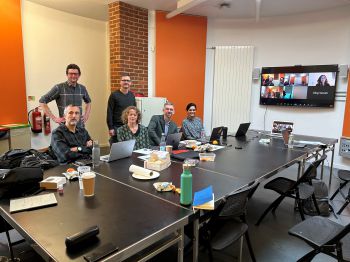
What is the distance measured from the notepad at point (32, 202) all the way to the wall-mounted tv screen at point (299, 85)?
4984 millimetres

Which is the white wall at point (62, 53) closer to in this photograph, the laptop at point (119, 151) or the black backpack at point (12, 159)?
the black backpack at point (12, 159)

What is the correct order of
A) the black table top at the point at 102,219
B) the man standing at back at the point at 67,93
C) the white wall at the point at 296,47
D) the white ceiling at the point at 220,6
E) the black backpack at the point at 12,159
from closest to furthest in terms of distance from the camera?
the black table top at the point at 102,219, the black backpack at the point at 12,159, the man standing at back at the point at 67,93, the white ceiling at the point at 220,6, the white wall at the point at 296,47

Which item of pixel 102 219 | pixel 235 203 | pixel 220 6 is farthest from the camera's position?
pixel 220 6

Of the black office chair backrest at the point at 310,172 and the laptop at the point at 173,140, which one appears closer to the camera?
the black office chair backrest at the point at 310,172

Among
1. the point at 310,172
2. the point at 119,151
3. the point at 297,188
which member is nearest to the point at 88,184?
the point at 119,151

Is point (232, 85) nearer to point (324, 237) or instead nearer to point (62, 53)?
point (62, 53)

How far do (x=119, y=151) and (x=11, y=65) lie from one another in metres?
3.15

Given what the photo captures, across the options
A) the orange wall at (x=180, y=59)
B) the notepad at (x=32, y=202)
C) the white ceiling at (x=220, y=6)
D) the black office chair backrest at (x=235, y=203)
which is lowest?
the black office chair backrest at (x=235, y=203)

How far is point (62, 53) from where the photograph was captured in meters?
5.35

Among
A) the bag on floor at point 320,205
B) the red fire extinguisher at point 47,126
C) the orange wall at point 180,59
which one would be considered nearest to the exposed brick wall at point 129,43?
the orange wall at point 180,59

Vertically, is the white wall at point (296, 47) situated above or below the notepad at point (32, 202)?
above

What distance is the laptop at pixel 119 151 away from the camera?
2385mm

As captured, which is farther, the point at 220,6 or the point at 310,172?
the point at 220,6

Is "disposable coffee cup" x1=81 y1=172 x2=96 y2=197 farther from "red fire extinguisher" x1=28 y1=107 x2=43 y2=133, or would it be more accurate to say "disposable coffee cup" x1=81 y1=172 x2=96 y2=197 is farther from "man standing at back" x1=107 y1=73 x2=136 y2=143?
"red fire extinguisher" x1=28 y1=107 x2=43 y2=133
